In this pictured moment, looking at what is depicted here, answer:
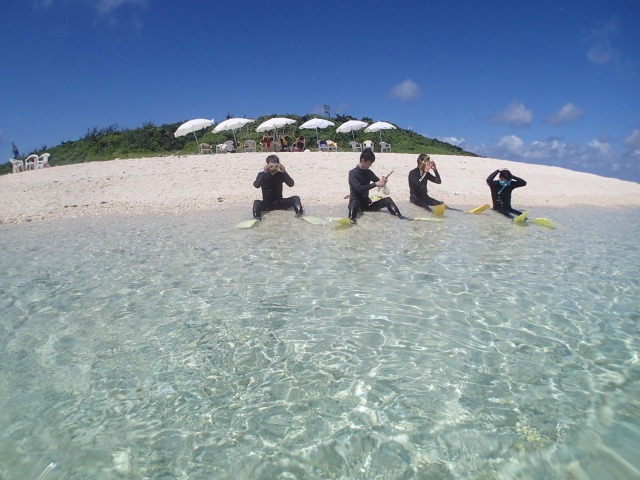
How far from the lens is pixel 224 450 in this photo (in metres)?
2.59

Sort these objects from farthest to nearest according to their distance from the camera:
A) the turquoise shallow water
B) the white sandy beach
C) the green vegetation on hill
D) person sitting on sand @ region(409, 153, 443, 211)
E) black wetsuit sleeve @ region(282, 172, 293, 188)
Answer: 1. the green vegetation on hill
2. the white sandy beach
3. person sitting on sand @ region(409, 153, 443, 211)
4. black wetsuit sleeve @ region(282, 172, 293, 188)
5. the turquoise shallow water

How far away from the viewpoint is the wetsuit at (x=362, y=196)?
1084 centimetres

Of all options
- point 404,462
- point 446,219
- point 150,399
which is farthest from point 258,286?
point 446,219

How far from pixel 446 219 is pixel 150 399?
32.1 ft

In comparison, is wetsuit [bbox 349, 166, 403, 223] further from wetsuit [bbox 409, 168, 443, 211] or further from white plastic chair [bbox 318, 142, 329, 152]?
white plastic chair [bbox 318, 142, 329, 152]

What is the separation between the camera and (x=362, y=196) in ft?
38.4

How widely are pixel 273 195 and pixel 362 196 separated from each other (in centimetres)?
255

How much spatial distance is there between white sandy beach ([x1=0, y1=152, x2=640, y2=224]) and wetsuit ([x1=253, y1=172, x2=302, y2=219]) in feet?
6.12

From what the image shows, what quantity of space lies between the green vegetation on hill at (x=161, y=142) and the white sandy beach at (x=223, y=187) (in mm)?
11350

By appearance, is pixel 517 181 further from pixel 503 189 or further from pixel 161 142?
pixel 161 142

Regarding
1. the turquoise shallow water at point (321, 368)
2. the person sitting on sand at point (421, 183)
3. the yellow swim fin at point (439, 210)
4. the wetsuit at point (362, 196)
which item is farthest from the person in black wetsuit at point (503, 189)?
the turquoise shallow water at point (321, 368)

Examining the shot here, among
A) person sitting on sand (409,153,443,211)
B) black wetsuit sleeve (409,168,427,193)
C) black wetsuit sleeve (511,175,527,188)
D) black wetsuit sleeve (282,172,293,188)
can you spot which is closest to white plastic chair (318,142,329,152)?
person sitting on sand (409,153,443,211)

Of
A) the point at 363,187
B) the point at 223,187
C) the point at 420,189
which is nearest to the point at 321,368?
the point at 363,187

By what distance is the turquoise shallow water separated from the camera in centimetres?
253
